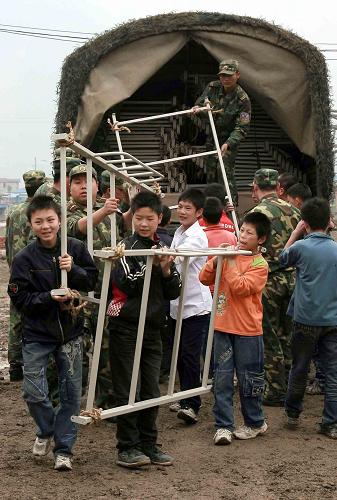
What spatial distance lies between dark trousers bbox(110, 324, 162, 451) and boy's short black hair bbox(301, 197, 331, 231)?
4.96 ft

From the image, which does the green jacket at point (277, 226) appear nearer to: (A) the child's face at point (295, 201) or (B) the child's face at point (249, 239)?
(A) the child's face at point (295, 201)

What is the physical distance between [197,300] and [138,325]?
1.40 meters

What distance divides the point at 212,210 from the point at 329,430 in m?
1.86

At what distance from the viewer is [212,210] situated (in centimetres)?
706

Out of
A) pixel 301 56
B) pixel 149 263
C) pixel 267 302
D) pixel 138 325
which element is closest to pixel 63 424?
pixel 138 325

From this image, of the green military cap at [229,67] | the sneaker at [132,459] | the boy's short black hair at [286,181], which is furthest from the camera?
the green military cap at [229,67]

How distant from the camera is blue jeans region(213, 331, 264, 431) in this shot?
5.99 meters

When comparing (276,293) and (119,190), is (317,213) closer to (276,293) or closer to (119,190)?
(276,293)

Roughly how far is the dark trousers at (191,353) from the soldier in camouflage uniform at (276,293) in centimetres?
67

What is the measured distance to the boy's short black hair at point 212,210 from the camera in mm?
7008

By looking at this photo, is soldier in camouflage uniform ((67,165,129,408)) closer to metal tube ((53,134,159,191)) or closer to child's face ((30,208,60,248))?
metal tube ((53,134,159,191))

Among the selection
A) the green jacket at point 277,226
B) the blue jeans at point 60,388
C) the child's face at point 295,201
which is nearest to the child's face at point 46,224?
the blue jeans at point 60,388

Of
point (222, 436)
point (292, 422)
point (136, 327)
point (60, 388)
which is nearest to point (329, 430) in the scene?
point (292, 422)

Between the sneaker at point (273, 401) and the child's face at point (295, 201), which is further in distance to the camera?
the child's face at point (295, 201)
